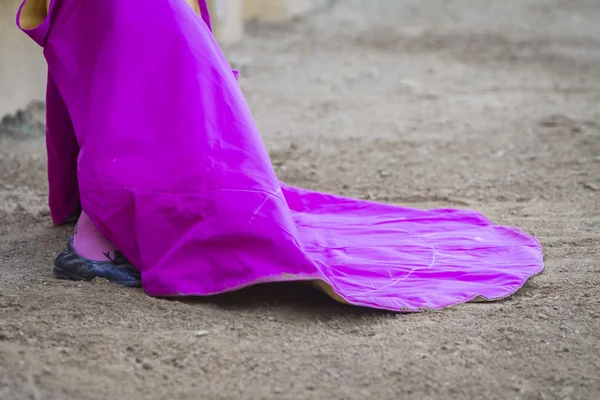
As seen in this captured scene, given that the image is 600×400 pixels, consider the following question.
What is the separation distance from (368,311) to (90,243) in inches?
31.1

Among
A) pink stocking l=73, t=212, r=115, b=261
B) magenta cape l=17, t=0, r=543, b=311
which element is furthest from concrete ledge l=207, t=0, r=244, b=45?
pink stocking l=73, t=212, r=115, b=261

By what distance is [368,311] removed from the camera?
215 centimetres

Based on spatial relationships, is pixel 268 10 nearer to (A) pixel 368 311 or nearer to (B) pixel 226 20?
(B) pixel 226 20

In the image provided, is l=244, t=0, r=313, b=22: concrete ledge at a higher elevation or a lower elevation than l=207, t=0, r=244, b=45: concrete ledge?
lower

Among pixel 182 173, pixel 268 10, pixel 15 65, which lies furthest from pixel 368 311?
pixel 268 10

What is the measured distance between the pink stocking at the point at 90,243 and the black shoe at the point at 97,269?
0.01 m

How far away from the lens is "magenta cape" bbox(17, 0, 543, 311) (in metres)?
2.07

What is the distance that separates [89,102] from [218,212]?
494 millimetres

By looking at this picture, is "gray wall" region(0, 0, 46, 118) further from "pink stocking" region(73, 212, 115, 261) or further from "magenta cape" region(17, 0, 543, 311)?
"pink stocking" region(73, 212, 115, 261)

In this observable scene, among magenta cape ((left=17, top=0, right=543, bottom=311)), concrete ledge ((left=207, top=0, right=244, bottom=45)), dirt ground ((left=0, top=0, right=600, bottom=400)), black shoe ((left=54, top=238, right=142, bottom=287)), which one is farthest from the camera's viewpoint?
concrete ledge ((left=207, top=0, right=244, bottom=45))

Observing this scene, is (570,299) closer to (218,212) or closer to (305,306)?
(305,306)

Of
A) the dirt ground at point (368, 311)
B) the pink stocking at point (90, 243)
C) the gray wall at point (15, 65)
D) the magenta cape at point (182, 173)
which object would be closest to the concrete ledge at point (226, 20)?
the dirt ground at point (368, 311)

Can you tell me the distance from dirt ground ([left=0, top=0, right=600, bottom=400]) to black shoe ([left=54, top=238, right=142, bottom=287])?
2.2 inches

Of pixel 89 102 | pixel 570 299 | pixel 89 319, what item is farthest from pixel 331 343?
pixel 89 102
